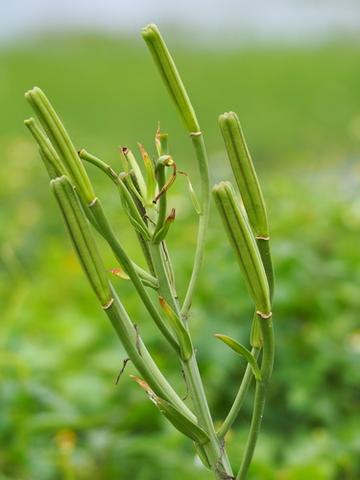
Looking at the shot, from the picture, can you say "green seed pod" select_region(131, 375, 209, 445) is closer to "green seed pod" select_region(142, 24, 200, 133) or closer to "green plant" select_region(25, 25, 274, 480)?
"green plant" select_region(25, 25, 274, 480)

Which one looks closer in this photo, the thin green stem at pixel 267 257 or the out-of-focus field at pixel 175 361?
the thin green stem at pixel 267 257

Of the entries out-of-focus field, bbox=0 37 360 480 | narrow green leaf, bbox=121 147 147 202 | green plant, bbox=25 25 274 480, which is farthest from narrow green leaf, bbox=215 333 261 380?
out-of-focus field, bbox=0 37 360 480

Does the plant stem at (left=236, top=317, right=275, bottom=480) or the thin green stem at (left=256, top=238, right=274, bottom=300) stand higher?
the thin green stem at (left=256, top=238, right=274, bottom=300)

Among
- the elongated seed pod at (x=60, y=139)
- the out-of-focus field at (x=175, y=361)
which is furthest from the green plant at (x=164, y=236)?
the out-of-focus field at (x=175, y=361)

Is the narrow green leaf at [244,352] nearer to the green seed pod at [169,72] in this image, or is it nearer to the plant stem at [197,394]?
the plant stem at [197,394]

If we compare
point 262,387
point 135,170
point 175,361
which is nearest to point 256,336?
point 262,387

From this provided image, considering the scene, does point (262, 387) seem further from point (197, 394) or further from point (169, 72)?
point (169, 72)
